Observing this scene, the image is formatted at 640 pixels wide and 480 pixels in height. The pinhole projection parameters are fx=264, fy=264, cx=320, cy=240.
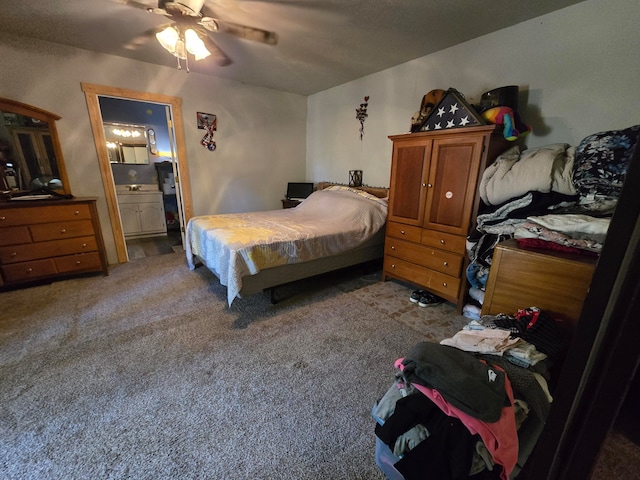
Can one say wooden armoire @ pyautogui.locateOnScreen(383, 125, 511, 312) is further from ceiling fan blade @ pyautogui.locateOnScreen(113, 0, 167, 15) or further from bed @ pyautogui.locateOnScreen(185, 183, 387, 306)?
ceiling fan blade @ pyautogui.locateOnScreen(113, 0, 167, 15)

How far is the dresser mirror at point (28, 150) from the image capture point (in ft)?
8.61

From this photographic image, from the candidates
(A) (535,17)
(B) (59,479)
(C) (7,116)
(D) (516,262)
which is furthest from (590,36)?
(C) (7,116)

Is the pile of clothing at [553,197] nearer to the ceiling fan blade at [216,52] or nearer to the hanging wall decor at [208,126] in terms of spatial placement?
the ceiling fan blade at [216,52]

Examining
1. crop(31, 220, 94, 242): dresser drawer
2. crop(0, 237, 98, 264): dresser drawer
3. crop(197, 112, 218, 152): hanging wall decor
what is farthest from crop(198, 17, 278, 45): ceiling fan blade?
crop(0, 237, 98, 264): dresser drawer

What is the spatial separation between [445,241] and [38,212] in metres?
3.82

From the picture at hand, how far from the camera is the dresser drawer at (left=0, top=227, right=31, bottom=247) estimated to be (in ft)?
7.91

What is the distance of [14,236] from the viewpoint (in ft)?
8.05


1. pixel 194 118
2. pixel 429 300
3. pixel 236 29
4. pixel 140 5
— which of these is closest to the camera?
pixel 140 5

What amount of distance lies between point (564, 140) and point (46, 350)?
13.2 feet

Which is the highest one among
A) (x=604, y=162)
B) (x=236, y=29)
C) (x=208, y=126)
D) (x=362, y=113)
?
(x=236, y=29)

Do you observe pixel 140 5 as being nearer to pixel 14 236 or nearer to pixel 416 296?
pixel 14 236

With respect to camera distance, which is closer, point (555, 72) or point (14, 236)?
point (555, 72)

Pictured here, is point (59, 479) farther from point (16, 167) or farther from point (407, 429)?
point (16, 167)

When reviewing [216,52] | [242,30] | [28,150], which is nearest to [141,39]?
Answer: [216,52]
